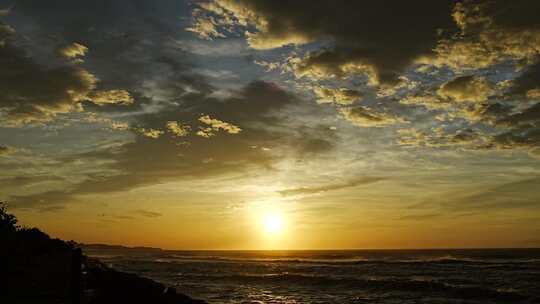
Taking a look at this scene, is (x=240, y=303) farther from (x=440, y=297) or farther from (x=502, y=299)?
(x=502, y=299)

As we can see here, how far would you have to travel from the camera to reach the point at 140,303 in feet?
64.4

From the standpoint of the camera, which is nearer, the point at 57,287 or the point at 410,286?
the point at 57,287

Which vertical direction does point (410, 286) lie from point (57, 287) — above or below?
below

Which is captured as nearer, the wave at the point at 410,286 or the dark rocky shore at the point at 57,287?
the dark rocky shore at the point at 57,287

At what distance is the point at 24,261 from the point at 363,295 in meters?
23.1

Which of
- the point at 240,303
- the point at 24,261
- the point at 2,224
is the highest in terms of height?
the point at 2,224

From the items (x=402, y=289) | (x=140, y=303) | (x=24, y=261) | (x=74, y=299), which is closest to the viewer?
(x=74, y=299)

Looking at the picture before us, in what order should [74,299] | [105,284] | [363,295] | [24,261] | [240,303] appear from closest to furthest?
1. [74,299]
2. [105,284]
3. [24,261]
4. [240,303]
5. [363,295]

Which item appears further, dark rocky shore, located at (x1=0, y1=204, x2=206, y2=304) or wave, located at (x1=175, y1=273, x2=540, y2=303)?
wave, located at (x1=175, y1=273, x2=540, y2=303)

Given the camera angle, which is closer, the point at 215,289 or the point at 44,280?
the point at 44,280

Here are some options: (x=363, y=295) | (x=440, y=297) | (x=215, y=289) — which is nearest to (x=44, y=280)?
(x=215, y=289)

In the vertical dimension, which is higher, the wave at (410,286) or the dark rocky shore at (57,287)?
the dark rocky shore at (57,287)

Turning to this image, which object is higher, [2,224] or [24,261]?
[2,224]

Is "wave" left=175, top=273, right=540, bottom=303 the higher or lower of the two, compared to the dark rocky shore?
lower
